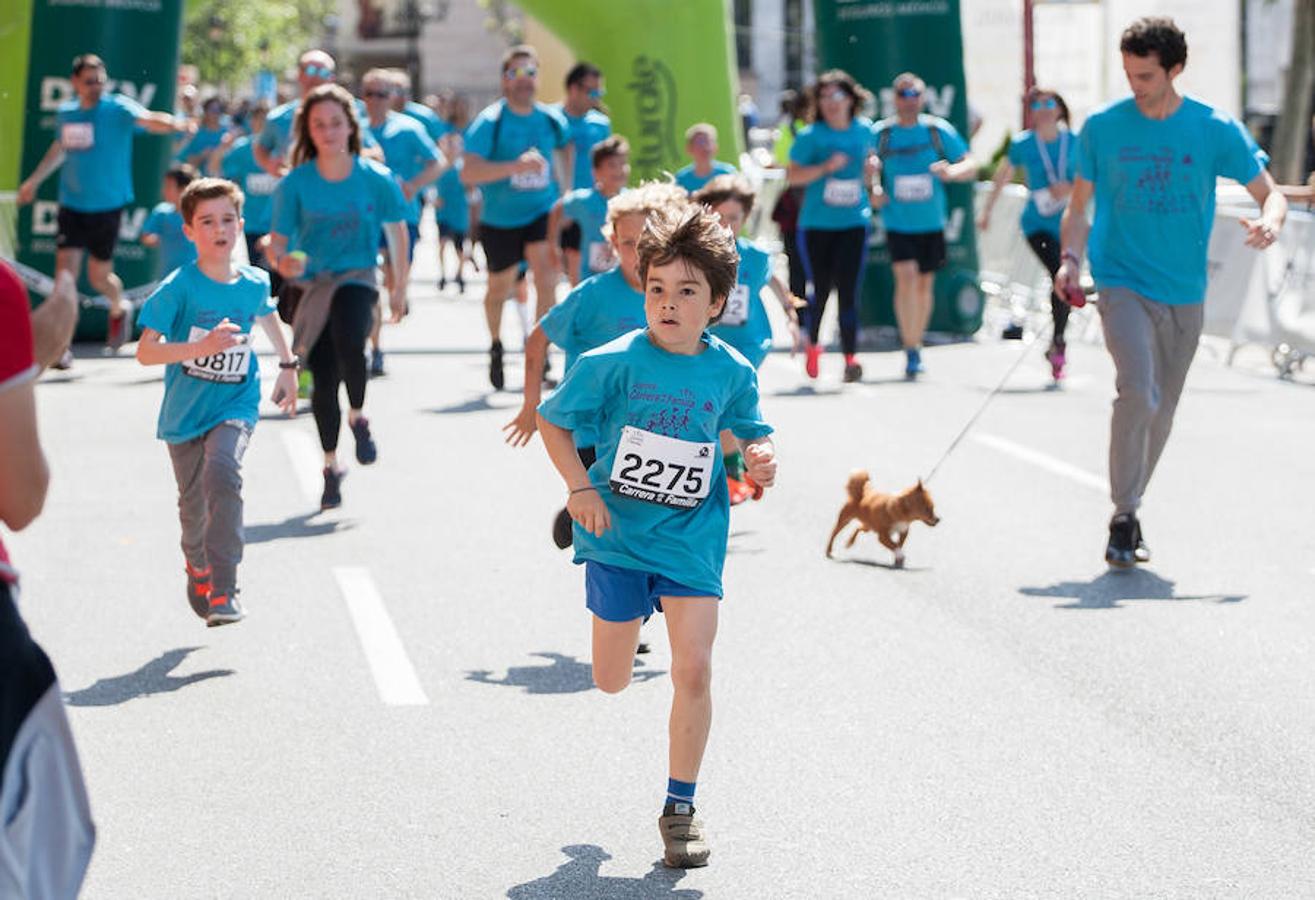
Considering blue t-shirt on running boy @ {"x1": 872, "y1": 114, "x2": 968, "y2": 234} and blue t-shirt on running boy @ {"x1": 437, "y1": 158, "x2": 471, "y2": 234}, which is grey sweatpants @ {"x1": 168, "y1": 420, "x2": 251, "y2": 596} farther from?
blue t-shirt on running boy @ {"x1": 437, "y1": 158, "x2": 471, "y2": 234}

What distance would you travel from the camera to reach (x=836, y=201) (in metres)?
16.2

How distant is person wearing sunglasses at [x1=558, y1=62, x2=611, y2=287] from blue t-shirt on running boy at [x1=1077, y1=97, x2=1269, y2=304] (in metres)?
6.84

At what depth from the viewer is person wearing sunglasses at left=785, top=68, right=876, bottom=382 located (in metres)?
16.2

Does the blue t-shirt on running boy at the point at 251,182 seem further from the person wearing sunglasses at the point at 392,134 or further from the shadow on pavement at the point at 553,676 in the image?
the shadow on pavement at the point at 553,676

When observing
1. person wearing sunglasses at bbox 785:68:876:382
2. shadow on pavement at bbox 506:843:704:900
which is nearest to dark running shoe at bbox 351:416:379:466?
person wearing sunglasses at bbox 785:68:876:382

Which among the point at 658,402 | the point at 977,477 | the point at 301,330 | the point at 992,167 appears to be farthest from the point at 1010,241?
the point at 658,402

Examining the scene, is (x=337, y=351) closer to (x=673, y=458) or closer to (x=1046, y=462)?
(x=1046, y=462)

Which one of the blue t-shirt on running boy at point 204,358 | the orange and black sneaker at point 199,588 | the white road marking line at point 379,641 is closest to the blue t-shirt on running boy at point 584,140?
the white road marking line at point 379,641

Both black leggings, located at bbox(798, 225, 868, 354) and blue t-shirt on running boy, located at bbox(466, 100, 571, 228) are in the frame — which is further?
black leggings, located at bbox(798, 225, 868, 354)

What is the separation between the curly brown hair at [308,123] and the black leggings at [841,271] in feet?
19.0

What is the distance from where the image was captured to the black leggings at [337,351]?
437 inches

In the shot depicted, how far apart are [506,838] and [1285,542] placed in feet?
17.5

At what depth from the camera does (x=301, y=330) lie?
438 inches

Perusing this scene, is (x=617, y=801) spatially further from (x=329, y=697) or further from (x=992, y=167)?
(x=992, y=167)
